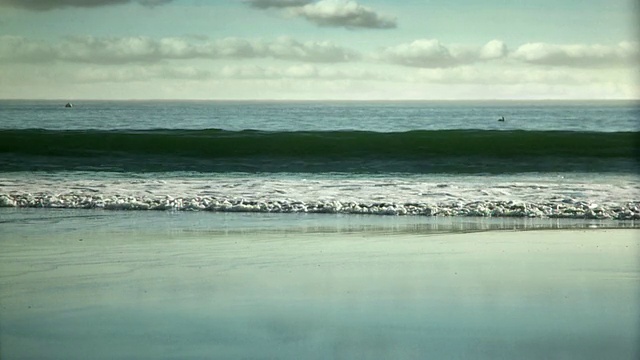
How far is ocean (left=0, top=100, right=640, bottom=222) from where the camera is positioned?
35.8ft

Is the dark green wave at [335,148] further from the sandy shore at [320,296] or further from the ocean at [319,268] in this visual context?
the sandy shore at [320,296]

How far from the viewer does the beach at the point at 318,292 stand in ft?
16.3

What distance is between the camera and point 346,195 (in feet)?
40.1

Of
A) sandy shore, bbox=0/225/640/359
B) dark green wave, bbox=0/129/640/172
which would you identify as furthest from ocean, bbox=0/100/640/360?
dark green wave, bbox=0/129/640/172

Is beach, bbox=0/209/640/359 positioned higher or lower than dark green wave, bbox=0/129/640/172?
lower

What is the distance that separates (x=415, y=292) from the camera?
6121 millimetres

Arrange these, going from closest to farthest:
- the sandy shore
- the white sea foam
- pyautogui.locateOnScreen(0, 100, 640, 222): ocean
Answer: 1. the sandy shore
2. the white sea foam
3. pyautogui.locateOnScreen(0, 100, 640, 222): ocean

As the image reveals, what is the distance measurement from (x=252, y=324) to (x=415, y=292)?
4.37ft

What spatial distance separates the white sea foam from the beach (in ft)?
4.56

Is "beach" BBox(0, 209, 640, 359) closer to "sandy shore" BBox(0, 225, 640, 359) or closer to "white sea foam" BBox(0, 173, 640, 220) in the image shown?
"sandy shore" BBox(0, 225, 640, 359)

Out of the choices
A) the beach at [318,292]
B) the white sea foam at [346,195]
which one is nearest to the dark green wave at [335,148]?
the white sea foam at [346,195]

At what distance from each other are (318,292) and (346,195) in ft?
20.1

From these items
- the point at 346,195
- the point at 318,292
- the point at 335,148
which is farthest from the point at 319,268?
the point at 335,148

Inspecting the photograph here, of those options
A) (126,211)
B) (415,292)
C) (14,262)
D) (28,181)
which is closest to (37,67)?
(28,181)
